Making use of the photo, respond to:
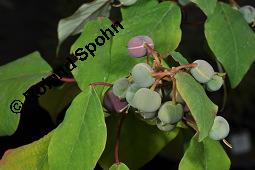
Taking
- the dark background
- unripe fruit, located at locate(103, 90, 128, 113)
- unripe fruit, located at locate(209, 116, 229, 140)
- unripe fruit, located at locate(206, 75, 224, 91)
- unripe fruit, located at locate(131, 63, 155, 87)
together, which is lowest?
the dark background

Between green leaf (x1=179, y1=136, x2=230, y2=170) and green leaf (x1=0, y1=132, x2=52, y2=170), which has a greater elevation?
green leaf (x1=0, y1=132, x2=52, y2=170)

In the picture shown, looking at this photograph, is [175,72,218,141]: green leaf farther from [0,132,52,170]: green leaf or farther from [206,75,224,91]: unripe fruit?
[0,132,52,170]: green leaf

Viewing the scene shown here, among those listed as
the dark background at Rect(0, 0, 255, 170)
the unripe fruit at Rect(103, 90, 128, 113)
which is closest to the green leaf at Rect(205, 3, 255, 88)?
the unripe fruit at Rect(103, 90, 128, 113)

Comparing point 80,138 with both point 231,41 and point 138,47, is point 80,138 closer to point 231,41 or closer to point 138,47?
point 138,47

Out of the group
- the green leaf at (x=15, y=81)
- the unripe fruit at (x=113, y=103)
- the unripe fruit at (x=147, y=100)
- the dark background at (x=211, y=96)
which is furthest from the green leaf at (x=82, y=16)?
the dark background at (x=211, y=96)

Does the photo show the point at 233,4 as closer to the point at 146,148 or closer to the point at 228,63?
the point at 228,63

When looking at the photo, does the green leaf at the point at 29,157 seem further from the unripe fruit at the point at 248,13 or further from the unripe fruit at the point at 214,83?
the unripe fruit at the point at 248,13
